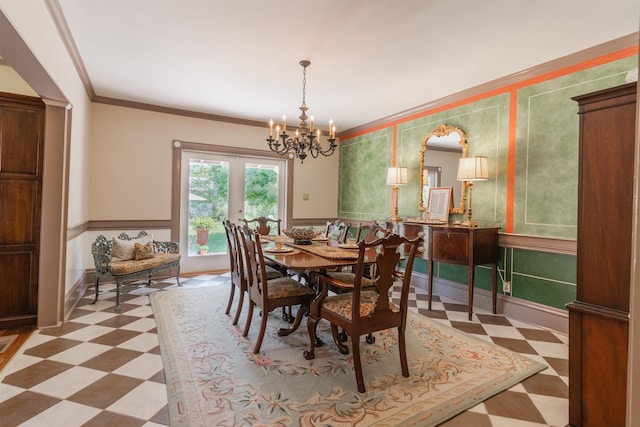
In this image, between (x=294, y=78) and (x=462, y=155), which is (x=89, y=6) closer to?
(x=294, y=78)

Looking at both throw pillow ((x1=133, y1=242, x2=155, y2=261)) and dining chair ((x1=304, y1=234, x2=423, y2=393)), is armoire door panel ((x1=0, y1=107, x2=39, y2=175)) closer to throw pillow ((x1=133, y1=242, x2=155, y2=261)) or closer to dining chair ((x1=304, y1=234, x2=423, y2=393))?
throw pillow ((x1=133, y1=242, x2=155, y2=261))

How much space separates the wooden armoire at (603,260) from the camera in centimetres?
139

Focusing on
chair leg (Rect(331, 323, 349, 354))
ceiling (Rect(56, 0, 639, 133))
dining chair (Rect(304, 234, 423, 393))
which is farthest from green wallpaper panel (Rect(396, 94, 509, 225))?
chair leg (Rect(331, 323, 349, 354))

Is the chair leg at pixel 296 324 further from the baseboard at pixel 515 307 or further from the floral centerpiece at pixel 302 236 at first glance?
the baseboard at pixel 515 307

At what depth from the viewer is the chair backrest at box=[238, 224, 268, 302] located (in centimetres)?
237

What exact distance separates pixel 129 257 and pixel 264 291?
240 centimetres

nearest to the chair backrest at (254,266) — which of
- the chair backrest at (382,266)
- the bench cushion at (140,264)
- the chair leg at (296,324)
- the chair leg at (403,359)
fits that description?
the chair leg at (296,324)

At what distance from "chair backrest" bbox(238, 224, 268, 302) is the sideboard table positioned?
2.00 m

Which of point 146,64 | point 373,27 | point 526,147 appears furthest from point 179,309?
point 526,147

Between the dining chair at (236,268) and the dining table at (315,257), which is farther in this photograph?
the dining chair at (236,268)

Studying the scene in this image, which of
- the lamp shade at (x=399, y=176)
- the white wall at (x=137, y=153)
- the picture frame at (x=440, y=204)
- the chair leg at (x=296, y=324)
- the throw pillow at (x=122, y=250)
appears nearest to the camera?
the chair leg at (x=296, y=324)

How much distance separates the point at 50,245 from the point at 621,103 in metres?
4.09

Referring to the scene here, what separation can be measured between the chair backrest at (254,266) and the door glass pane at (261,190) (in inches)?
108

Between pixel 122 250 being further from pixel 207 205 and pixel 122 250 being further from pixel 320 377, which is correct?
pixel 320 377
